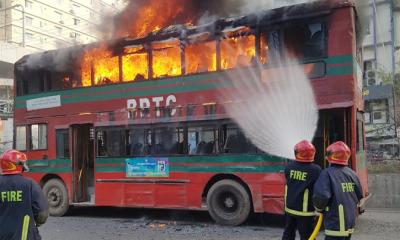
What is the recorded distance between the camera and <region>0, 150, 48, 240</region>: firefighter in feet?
14.4

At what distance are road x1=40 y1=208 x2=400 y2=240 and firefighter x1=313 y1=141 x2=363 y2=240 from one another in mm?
3635

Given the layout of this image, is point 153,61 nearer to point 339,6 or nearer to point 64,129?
point 64,129

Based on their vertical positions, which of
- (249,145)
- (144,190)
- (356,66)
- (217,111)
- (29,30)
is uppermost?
(29,30)

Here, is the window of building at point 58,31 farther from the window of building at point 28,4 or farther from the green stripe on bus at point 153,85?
the green stripe on bus at point 153,85

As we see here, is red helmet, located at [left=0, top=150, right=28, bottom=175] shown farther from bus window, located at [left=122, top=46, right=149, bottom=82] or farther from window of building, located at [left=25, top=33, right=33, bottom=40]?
window of building, located at [left=25, top=33, right=33, bottom=40]

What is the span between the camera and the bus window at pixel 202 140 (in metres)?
9.71

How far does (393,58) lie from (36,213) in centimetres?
2637

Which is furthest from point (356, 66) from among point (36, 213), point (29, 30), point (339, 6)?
point (29, 30)

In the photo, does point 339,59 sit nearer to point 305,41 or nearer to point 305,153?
point 305,41

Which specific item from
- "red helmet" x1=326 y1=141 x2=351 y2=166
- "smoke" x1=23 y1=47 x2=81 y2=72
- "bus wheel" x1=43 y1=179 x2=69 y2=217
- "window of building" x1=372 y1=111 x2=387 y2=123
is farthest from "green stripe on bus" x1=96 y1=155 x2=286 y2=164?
"window of building" x1=372 y1=111 x2=387 y2=123

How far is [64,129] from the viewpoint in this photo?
38.8 feet

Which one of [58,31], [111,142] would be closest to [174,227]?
[111,142]

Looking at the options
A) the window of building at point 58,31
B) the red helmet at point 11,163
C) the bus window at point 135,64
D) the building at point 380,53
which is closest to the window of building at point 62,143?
the bus window at point 135,64

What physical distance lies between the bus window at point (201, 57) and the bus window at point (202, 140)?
124 centimetres
